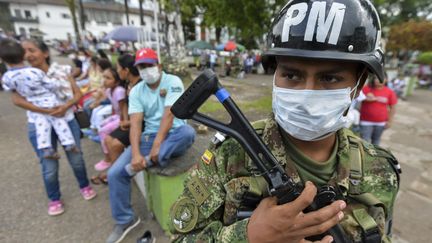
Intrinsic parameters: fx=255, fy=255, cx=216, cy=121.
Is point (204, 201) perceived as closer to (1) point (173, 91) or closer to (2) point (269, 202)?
(2) point (269, 202)

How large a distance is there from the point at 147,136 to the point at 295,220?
230 centimetres

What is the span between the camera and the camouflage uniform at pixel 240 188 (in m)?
1.09

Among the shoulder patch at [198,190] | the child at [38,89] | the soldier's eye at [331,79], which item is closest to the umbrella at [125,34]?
the child at [38,89]

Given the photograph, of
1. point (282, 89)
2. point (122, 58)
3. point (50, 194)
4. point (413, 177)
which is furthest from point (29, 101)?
point (413, 177)

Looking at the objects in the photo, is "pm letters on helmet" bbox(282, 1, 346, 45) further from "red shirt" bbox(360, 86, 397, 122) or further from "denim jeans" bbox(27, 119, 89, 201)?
"red shirt" bbox(360, 86, 397, 122)

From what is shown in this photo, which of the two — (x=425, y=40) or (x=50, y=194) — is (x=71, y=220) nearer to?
(x=50, y=194)

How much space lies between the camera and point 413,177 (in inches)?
169

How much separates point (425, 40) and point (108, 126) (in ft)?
71.8

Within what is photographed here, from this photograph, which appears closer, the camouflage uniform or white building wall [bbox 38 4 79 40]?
the camouflage uniform

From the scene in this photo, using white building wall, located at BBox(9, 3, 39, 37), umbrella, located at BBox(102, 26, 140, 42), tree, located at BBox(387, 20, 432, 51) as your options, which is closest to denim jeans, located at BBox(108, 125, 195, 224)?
umbrella, located at BBox(102, 26, 140, 42)

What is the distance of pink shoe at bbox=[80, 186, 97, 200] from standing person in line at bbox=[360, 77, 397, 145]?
433 centimetres

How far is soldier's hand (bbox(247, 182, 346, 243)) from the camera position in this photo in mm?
802

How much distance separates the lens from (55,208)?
314cm

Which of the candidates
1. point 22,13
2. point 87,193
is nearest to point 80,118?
point 87,193
